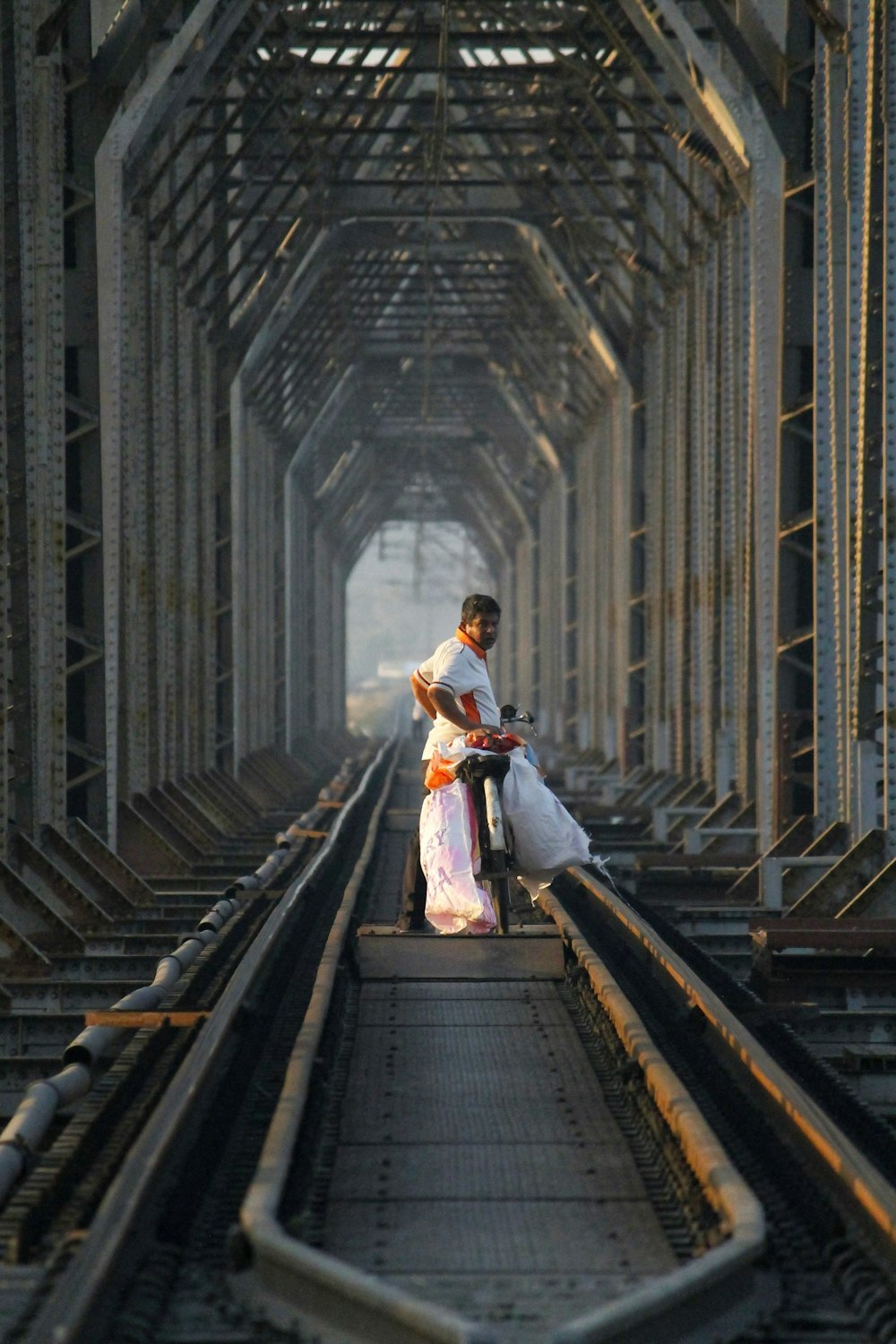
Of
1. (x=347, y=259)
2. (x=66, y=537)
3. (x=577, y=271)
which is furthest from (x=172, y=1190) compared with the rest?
(x=347, y=259)

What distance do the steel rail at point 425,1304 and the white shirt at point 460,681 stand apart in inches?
169

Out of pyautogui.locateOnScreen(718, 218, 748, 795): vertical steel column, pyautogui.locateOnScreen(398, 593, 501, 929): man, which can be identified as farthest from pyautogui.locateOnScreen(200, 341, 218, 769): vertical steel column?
pyautogui.locateOnScreen(398, 593, 501, 929): man

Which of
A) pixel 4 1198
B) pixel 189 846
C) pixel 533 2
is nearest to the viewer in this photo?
pixel 4 1198

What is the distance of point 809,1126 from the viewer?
21.5 feet

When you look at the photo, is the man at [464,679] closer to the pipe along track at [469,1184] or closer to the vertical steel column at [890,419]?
the pipe along track at [469,1184]

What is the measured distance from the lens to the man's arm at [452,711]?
10.5m

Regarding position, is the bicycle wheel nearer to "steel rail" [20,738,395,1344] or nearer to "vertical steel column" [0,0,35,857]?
"steel rail" [20,738,395,1344]

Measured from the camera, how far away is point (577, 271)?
92.4 feet

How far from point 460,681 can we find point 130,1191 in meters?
5.09

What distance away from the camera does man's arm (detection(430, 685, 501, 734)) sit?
10.5 metres

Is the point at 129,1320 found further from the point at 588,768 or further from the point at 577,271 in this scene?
the point at 588,768

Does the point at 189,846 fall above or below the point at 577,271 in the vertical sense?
below

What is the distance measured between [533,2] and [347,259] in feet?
26.6

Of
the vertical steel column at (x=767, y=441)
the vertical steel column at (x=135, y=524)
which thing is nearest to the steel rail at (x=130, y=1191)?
the vertical steel column at (x=767, y=441)
